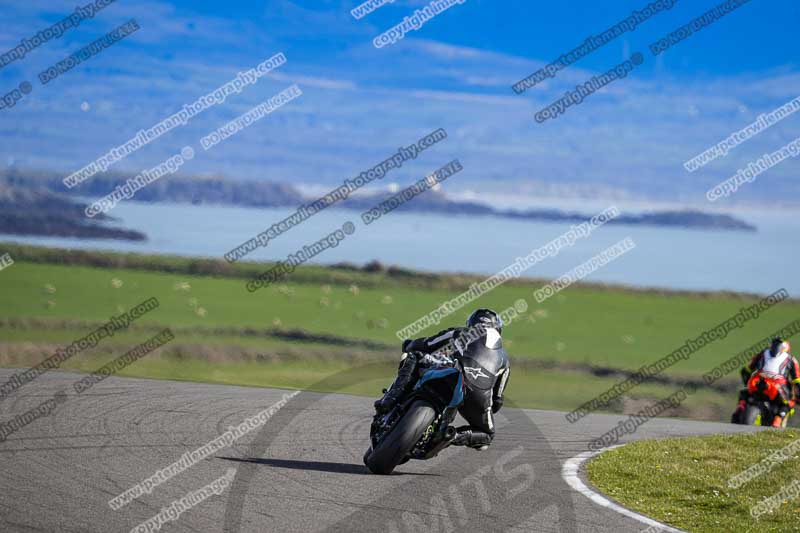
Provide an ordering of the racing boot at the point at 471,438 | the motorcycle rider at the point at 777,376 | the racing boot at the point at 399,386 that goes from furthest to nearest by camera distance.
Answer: the motorcycle rider at the point at 777,376 < the racing boot at the point at 471,438 < the racing boot at the point at 399,386

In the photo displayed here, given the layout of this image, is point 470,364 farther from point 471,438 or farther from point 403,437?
point 403,437

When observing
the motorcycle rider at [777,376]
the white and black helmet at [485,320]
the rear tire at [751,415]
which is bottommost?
the rear tire at [751,415]

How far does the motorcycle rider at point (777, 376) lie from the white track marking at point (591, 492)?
633 cm

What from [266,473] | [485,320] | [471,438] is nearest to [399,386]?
[471,438]

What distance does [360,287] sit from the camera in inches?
2955

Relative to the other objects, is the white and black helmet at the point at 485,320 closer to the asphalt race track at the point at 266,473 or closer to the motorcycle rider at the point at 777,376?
the asphalt race track at the point at 266,473

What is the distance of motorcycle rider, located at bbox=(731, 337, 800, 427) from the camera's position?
2128 centimetres

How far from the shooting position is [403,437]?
12469 mm

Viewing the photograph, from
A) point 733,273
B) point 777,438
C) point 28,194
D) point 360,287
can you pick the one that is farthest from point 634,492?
point 733,273

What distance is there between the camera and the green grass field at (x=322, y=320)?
44094mm

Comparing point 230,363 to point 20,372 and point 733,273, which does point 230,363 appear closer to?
point 20,372

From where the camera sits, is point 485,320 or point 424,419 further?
point 485,320

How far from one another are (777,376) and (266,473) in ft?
38.3

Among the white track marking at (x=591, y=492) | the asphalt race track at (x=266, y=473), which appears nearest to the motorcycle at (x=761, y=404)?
the asphalt race track at (x=266, y=473)
